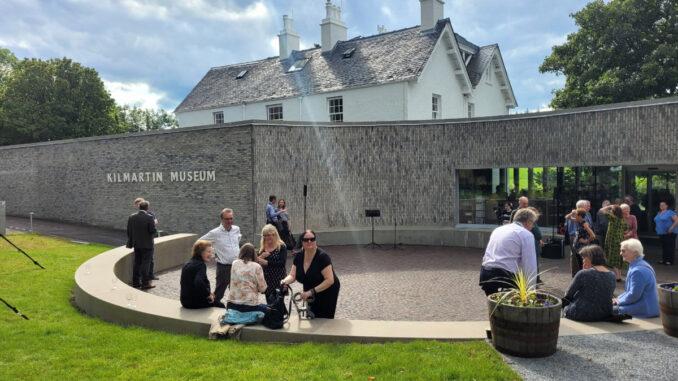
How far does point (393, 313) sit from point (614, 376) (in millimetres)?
3888

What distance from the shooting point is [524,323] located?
18.2 ft

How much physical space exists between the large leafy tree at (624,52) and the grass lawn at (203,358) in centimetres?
2442

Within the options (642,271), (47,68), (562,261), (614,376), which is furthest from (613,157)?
(47,68)

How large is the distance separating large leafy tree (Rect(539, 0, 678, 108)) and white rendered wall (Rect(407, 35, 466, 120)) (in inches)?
255

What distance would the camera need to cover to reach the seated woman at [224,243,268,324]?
6.58m

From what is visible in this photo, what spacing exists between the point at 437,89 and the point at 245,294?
20393mm

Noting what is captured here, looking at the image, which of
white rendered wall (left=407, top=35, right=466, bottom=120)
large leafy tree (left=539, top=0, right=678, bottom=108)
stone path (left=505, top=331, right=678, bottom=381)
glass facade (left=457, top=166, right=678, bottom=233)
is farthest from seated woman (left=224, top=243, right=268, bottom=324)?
large leafy tree (left=539, top=0, right=678, bottom=108)

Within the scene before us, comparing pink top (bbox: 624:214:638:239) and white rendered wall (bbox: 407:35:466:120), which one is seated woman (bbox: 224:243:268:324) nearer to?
pink top (bbox: 624:214:638:239)

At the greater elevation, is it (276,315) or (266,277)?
(266,277)

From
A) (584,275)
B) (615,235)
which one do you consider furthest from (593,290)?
(615,235)

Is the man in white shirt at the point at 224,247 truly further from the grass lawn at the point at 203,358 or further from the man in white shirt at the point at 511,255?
the man in white shirt at the point at 511,255

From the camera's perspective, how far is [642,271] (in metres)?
6.71

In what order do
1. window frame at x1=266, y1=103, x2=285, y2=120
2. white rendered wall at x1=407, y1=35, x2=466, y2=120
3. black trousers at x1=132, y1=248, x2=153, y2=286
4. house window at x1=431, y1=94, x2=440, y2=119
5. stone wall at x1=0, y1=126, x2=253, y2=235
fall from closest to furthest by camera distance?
black trousers at x1=132, y1=248, x2=153, y2=286 < stone wall at x1=0, y1=126, x2=253, y2=235 < white rendered wall at x1=407, y1=35, x2=466, y2=120 < house window at x1=431, y1=94, x2=440, y2=119 < window frame at x1=266, y1=103, x2=285, y2=120

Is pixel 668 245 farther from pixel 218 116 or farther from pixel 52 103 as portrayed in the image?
pixel 52 103
